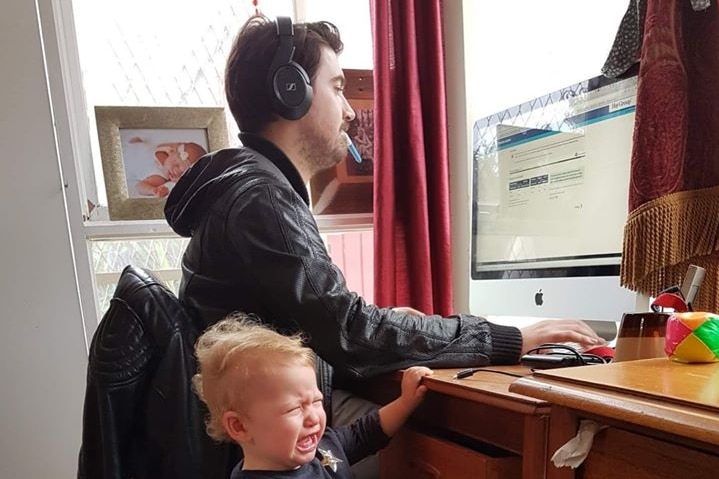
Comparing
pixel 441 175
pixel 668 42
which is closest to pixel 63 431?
pixel 441 175

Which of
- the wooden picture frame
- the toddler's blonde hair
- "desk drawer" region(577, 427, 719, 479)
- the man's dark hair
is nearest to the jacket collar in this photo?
the man's dark hair

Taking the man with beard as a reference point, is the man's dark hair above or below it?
above

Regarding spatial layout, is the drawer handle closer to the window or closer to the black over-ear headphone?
the black over-ear headphone

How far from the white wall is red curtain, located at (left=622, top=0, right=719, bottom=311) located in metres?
1.36

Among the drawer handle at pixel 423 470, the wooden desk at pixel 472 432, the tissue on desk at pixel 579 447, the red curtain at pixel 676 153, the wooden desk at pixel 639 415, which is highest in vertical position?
the red curtain at pixel 676 153

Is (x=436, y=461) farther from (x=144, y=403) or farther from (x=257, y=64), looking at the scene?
(x=257, y=64)

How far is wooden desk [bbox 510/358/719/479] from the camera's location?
0.44 metres

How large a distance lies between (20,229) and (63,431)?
0.54 metres

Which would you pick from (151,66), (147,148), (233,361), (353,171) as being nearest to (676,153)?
(233,361)

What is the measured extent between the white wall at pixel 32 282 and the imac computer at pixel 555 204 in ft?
3.51

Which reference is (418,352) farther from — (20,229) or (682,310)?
(20,229)

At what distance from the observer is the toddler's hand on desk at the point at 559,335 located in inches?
35.5

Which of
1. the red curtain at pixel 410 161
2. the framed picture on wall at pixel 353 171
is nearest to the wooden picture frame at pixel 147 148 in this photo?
the framed picture on wall at pixel 353 171

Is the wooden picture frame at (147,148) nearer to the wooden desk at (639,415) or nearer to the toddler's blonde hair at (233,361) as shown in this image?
the toddler's blonde hair at (233,361)
